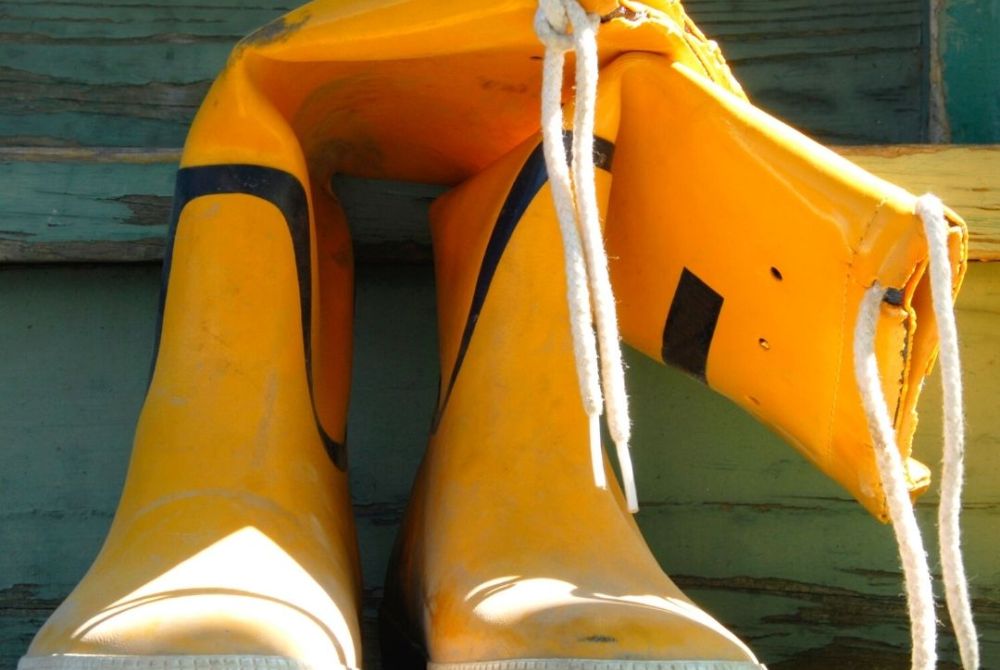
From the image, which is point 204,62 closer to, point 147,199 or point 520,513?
point 147,199

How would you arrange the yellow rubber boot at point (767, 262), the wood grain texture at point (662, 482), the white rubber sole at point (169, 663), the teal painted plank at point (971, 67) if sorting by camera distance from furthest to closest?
the teal painted plank at point (971, 67) < the wood grain texture at point (662, 482) < the yellow rubber boot at point (767, 262) < the white rubber sole at point (169, 663)

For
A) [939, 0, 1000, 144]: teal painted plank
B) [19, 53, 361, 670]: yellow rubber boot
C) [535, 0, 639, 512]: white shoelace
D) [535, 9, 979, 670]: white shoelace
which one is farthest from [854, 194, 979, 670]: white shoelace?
[939, 0, 1000, 144]: teal painted plank

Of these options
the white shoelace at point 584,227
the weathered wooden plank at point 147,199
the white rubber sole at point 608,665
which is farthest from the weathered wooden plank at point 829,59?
the white rubber sole at point 608,665

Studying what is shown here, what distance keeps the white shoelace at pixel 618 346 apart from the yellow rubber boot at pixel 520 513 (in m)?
0.04

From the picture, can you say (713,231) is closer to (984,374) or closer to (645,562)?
(645,562)

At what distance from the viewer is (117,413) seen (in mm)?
1048

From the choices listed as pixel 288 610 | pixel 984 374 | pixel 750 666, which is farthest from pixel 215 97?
pixel 984 374

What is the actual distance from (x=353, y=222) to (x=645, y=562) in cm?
43

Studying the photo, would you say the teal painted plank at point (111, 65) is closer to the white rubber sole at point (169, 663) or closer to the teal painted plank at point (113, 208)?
the teal painted plank at point (113, 208)

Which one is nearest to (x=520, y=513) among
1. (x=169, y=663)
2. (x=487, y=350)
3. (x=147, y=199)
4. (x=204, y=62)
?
(x=487, y=350)

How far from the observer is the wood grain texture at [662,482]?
39.8 inches

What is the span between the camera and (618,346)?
71 cm

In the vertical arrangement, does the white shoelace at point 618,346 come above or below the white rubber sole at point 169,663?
above

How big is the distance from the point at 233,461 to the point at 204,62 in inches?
24.2
